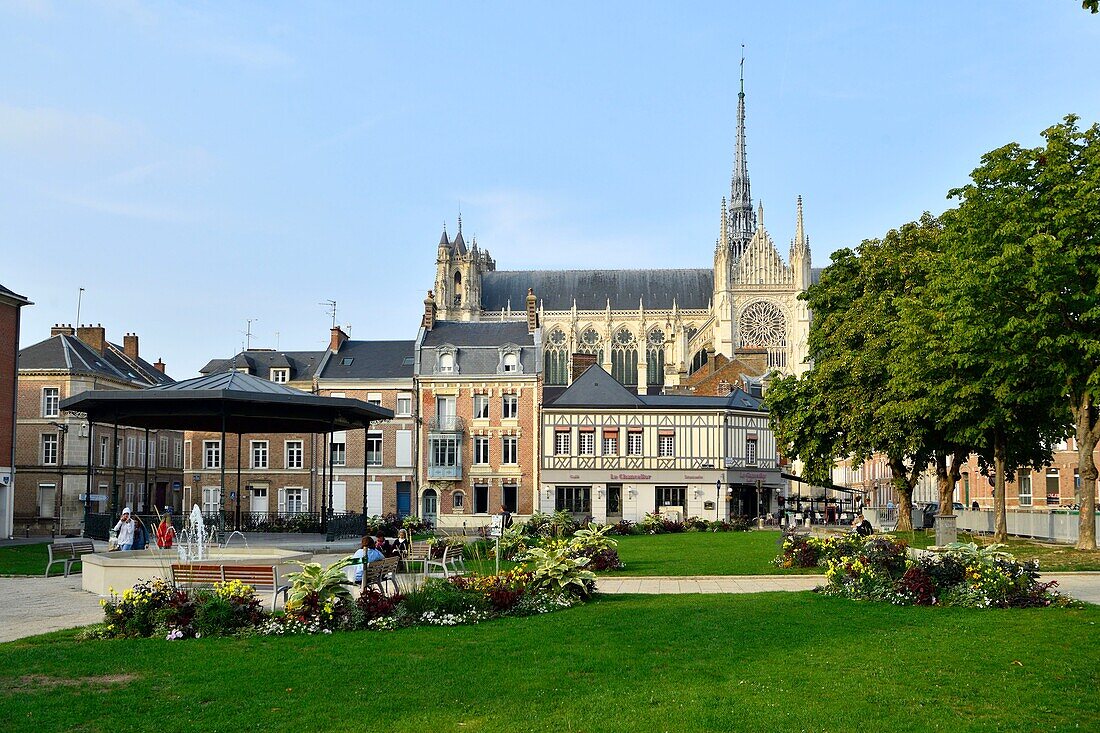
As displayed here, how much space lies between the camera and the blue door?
4897 centimetres

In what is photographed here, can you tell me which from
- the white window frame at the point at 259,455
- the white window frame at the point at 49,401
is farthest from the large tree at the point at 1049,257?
the white window frame at the point at 49,401

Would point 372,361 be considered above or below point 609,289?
below

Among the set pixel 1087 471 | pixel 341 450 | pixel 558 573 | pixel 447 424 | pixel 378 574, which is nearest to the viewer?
pixel 378 574

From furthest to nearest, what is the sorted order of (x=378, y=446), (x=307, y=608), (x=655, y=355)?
1. (x=655, y=355)
2. (x=378, y=446)
3. (x=307, y=608)

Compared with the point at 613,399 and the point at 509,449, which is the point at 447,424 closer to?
the point at 509,449

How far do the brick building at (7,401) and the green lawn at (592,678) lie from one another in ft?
91.8

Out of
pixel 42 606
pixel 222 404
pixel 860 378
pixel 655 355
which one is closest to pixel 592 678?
pixel 42 606

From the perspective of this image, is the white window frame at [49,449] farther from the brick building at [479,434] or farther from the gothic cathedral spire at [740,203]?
the gothic cathedral spire at [740,203]

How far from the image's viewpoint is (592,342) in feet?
333

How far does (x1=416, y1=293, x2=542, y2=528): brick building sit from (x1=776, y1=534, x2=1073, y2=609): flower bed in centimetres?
3154

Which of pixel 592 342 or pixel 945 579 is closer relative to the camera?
pixel 945 579

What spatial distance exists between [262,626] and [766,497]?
41.3m

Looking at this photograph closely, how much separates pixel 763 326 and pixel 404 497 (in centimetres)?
5662

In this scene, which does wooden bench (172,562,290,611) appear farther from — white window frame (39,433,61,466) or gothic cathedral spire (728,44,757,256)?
gothic cathedral spire (728,44,757,256)
